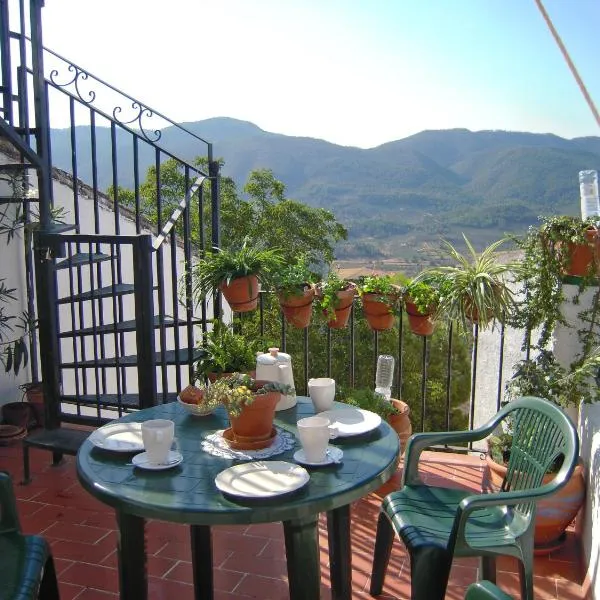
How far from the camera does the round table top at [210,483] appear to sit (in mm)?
1462

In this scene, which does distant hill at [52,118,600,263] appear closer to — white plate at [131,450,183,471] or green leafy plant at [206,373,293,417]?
green leafy plant at [206,373,293,417]

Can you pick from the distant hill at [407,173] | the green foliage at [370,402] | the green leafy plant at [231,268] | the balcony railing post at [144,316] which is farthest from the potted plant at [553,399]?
the balcony railing post at [144,316]

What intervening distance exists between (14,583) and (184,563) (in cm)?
96

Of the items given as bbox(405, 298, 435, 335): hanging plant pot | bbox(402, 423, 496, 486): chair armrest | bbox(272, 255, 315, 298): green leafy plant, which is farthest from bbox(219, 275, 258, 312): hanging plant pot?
bbox(402, 423, 496, 486): chair armrest

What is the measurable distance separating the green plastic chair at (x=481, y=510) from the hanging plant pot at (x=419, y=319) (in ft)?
3.13

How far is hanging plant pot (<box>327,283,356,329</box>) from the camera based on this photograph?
328cm

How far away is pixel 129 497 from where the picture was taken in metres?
1.52

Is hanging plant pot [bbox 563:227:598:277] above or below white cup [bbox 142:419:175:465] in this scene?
above

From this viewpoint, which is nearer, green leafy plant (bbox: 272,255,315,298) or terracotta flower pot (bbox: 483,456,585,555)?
terracotta flower pot (bbox: 483,456,585,555)

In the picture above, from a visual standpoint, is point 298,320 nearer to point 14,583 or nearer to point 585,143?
point 14,583

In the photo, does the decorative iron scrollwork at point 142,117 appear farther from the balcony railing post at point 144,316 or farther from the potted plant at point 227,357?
the potted plant at point 227,357

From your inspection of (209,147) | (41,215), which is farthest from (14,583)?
(209,147)

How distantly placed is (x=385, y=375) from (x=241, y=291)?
2.78 feet

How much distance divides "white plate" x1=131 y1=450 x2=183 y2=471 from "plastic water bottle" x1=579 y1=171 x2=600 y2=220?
Answer: 206 cm
